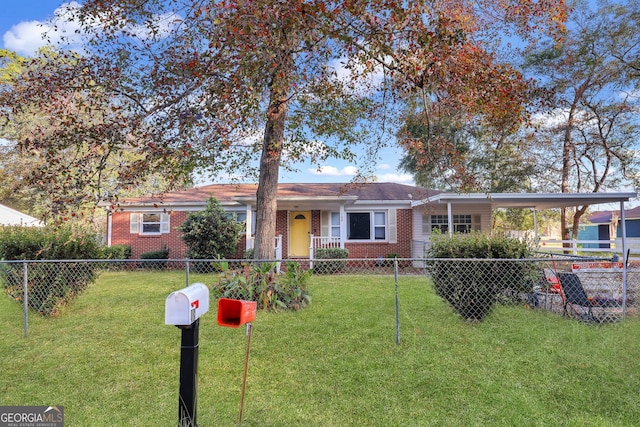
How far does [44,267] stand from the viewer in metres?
6.18

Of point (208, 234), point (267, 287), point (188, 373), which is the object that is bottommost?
point (267, 287)

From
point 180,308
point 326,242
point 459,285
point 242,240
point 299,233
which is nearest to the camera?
point 180,308

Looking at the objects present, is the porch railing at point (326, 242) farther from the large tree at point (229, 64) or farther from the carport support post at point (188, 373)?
the carport support post at point (188, 373)

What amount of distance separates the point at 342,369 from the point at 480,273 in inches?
110

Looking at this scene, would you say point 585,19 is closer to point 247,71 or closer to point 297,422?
point 247,71

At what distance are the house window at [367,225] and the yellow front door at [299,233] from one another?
1803mm

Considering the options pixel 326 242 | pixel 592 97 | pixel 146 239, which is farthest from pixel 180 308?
pixel 592 97

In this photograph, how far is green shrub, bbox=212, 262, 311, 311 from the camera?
269 inches

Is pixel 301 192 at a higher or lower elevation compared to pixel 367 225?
higher

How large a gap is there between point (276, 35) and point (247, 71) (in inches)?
20.9

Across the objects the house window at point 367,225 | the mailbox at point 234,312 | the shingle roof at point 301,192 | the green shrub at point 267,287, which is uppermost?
the shingle roof at point 301,192

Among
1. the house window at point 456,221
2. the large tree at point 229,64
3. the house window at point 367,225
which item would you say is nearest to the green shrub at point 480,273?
the large tree at point 229,64

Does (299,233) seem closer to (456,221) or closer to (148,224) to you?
(148,224)

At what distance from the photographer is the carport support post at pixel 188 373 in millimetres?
2305
